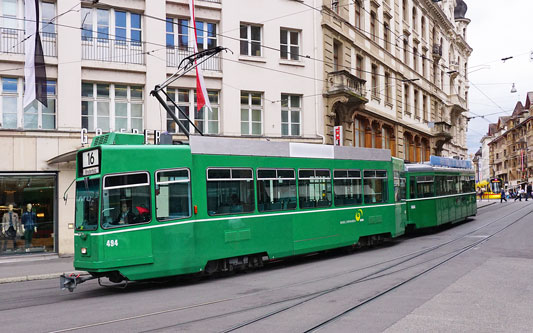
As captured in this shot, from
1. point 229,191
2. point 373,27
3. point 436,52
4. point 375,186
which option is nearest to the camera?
point 229,191

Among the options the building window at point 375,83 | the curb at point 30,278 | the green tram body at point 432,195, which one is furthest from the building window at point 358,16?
the curb at point 30,278

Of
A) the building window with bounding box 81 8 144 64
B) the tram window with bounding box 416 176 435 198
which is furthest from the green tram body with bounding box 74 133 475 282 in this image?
the building window with bounding box 81 8 144 64

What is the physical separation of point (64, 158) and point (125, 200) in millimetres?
8714

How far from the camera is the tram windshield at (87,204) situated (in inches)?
397

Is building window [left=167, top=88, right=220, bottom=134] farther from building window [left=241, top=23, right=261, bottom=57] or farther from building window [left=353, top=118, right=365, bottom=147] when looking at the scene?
building window [left=353, top=118, right=365, bottom=147]

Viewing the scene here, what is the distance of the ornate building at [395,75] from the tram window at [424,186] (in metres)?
5.20

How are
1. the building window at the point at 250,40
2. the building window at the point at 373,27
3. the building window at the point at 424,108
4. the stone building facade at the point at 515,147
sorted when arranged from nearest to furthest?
1. the building window at the point at 250,40
2. the building window at the point at 373,27
3. the building window at the point at 424,108
4. the stone building facade at the point at 515,147

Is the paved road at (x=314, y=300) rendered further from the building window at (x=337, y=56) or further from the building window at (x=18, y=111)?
the building window at (x=337, y=56)

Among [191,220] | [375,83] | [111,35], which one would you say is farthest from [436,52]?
[191,220]

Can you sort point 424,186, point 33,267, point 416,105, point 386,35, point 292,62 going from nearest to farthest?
point 33,267 < point 424,186 < point 292,62 < point 386,35 < point 416,105

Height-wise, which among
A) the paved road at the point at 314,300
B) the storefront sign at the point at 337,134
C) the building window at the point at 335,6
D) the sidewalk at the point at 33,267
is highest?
the building window at the point at 335,6

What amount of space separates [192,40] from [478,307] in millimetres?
16840

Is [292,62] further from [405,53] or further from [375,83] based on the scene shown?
[405,53]

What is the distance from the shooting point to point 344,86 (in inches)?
987
